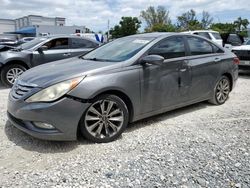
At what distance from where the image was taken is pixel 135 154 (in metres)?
3.62

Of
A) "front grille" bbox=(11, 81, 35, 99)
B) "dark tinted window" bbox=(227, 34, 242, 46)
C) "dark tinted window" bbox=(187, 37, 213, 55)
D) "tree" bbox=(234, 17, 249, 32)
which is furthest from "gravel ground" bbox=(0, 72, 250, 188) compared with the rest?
"tree" bbox=(234, 17, 249, 32)

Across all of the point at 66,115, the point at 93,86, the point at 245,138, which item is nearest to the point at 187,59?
the point at 245,138

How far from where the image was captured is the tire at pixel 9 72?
7994mm

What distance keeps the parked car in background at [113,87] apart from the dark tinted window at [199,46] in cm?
2

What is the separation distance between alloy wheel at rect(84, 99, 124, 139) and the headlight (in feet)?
1.26

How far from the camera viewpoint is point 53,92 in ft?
11.8

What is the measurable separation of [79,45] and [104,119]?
5649 millimetres

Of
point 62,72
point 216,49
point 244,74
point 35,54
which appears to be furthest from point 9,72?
point 244,74

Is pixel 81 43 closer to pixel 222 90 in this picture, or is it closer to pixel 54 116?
pixel 222 90

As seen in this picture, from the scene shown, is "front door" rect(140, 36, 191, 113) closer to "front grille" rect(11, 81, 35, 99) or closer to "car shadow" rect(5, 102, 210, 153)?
"car shadow" rect(5, 102, 210, 153)

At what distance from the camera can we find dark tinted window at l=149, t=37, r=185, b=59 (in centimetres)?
462

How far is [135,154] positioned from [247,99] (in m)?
3.80

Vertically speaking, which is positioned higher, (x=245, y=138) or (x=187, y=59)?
(x=187, y=59)

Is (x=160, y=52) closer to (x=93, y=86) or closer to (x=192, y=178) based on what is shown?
(x=93, y=86)
